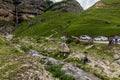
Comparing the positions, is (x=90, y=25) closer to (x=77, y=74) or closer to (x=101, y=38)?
(x=101, y=38)

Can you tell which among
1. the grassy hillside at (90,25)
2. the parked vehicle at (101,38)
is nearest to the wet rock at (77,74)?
the parked vehicle at (101,38)

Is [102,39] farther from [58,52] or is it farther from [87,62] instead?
[87,62]

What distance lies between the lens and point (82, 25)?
517ft

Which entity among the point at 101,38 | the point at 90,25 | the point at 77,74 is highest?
the point at 77,74

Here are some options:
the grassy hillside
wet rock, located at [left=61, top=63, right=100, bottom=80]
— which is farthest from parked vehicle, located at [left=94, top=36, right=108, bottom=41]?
wet rock, located at [left=61, top=63, right=100, bottom=80]

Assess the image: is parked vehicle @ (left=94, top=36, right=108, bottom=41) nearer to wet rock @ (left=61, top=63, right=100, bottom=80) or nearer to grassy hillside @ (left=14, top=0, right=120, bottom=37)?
grassy hillside @ (left=14, top=0, right=120, bottom=37)

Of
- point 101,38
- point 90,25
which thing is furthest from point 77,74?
point 90,25

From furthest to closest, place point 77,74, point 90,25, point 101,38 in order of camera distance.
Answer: point 90,25, point 101,38, point 77,74

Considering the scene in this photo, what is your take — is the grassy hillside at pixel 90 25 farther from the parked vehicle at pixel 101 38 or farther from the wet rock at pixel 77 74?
the wet rock at pixel 77 74

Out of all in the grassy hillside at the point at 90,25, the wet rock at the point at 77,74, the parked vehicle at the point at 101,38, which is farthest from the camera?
the grassy hillside at the point at 90,25

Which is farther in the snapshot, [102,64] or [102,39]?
[102,39]

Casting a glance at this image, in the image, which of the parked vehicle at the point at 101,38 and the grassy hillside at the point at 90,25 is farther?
the grassy hillside at the point at 90,25

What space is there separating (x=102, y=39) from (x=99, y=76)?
58606mm

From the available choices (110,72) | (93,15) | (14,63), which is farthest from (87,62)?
(93,15)
